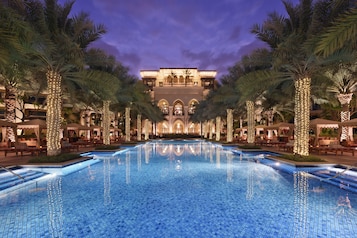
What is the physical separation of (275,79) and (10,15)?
1113cm

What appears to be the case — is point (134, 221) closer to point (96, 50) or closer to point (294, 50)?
point (294, 50)

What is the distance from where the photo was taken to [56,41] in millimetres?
10398

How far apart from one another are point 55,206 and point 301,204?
17.9 ft

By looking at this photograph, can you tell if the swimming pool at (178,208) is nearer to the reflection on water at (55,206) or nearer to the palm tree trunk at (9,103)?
the reflection on water at (55,206)

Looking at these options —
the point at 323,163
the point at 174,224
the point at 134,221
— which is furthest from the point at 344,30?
the point at 323,163

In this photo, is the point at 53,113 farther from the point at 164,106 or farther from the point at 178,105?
the point at 178,105

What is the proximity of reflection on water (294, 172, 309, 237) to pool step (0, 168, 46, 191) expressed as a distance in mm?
7138

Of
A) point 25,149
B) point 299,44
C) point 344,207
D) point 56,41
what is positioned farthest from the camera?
point 25,149

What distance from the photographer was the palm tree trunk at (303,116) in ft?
36.9

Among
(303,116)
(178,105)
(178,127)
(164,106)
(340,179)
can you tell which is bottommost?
(340,179)

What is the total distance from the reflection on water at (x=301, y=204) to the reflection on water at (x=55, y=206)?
3.93 m

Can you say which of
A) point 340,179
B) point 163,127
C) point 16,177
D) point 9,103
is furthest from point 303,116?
point 163,127

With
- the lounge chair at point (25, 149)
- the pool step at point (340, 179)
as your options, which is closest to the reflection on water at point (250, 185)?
the pool step at point (340, 179)

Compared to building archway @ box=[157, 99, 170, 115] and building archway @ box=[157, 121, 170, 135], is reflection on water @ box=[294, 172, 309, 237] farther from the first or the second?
building archway @ box=[157, 99, 170, 115]
